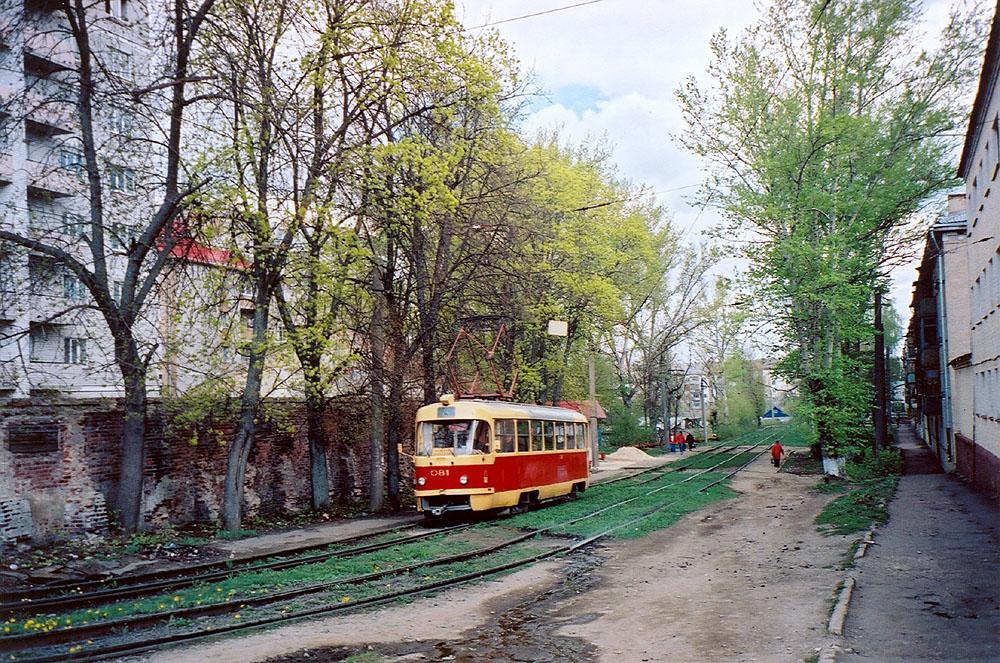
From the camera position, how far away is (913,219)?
28641mm

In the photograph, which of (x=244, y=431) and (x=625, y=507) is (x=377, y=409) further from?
(x=625, y=507)

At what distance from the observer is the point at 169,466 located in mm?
17859

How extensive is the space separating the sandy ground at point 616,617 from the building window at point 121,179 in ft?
32.8

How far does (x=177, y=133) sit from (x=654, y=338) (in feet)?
133

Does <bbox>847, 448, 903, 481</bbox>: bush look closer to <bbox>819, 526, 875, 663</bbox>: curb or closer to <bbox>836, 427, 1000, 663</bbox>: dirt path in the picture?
<bbox>836, 427, 1000, 663</bbox>: dirt path

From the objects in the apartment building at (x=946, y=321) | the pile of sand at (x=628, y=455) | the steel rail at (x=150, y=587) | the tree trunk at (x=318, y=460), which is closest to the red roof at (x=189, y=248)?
the tree trunk at (x=318, y=460)

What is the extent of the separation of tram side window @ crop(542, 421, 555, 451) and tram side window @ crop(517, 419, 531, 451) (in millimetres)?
1280

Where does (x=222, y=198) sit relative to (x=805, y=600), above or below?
above

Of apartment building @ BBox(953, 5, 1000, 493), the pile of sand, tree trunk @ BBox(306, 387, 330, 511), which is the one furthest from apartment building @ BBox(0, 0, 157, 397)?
the pile of sand

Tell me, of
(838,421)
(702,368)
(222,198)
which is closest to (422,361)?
(222,198)

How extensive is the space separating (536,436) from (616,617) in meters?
11.5

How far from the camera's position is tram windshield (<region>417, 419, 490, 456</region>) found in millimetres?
18781

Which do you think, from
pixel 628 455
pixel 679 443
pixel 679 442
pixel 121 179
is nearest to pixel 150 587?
pixel 121 179

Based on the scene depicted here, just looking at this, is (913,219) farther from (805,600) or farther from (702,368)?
(702,368)
